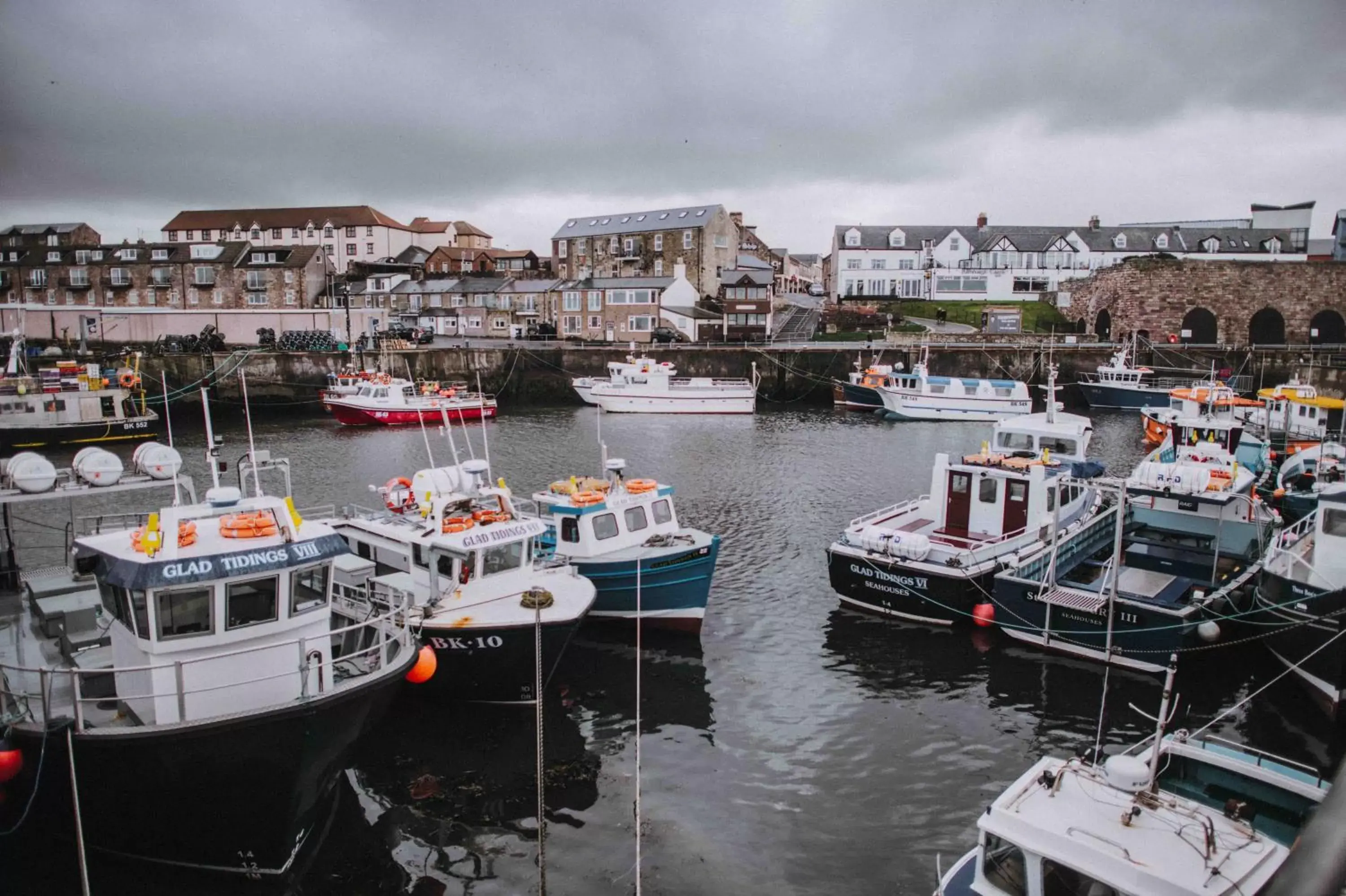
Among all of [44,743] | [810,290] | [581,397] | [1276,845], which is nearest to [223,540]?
[44,743]

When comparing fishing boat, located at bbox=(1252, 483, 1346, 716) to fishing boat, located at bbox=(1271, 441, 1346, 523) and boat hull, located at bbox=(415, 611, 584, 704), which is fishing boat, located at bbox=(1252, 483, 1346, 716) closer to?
fishing boat, located at bbox=(1271, 441, 1346, 523)

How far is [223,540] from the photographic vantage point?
1020cm

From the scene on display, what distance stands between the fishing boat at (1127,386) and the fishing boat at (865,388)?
11.8m

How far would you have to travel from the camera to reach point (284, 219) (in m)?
98.7

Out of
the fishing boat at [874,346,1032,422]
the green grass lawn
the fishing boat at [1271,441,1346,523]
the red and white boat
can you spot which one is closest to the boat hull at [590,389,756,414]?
the fishing boat at [874,346,1032,422]

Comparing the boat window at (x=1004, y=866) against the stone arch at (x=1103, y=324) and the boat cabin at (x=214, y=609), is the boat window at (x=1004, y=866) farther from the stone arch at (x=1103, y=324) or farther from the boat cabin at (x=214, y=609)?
the stone arch at (x=1103, y=324)

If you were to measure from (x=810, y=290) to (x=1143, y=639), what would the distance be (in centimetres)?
9467

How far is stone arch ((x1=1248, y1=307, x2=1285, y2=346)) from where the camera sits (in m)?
64.1

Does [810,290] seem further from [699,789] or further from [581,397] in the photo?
[699,789]

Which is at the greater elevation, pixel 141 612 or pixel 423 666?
pixel 141 612

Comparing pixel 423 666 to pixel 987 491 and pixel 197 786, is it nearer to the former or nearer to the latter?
pixel 197 786

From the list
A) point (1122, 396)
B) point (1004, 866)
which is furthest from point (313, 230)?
point (1004, 866)

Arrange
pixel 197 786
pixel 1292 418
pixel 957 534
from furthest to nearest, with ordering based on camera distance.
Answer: pixel 1292 418, pixel 957 534, pixel 197 786

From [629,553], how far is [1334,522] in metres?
11.9
